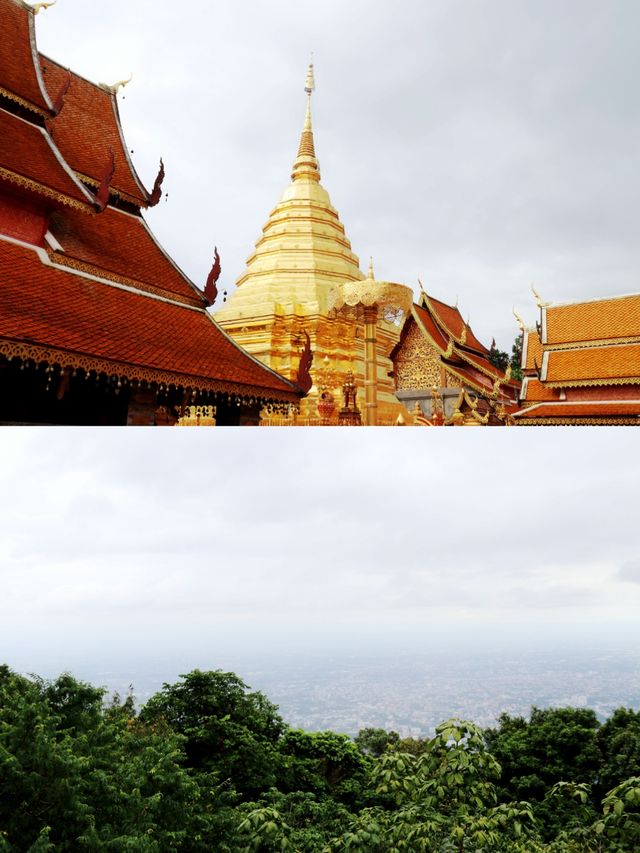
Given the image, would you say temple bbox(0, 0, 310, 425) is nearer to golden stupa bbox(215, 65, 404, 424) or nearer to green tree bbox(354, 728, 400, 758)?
golden stupa bbox(215, 65, 404, 424)

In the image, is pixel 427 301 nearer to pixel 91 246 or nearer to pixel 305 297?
pixel 305 297

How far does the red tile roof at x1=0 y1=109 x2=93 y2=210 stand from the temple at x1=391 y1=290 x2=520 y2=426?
10.1m

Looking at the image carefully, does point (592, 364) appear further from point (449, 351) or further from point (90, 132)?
point (90, 132)

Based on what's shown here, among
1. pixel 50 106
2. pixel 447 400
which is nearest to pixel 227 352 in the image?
pixel 50 106

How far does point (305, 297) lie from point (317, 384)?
11.3 feet

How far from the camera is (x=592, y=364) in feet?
49.1

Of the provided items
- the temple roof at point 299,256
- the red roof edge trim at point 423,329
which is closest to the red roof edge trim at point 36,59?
the temple roof at point 299,256

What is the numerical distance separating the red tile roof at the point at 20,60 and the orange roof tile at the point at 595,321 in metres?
12.7

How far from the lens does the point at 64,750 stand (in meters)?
5.00

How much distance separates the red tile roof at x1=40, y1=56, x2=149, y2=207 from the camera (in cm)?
1039

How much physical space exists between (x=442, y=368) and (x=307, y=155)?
11028mm

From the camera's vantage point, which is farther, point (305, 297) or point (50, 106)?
point (305, 297)

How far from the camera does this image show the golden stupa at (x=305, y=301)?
1717 centimetres

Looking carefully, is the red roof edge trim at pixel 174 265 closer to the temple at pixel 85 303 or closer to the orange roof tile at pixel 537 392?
the temple at pixel 85 303
